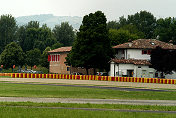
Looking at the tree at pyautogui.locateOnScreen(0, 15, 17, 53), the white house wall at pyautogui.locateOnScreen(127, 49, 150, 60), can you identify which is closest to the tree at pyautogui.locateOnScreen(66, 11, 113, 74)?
the white house wall at pyautogui.locateOnScreen(127, 49, 150, 60)

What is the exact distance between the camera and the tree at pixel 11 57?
113 meters

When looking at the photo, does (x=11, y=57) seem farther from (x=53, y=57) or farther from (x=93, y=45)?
(x=93, y=45)

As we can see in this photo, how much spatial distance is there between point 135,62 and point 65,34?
82420mm

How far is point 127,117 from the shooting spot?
53.1 feet

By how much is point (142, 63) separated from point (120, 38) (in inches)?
1220

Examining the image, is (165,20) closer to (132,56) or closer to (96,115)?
(132,56)

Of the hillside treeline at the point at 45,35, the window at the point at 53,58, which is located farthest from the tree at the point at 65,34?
the window at the point at 53,58

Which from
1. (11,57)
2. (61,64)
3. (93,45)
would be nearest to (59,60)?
(61,64)

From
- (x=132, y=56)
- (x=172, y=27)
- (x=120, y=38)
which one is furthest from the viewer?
(x=172, y=27)

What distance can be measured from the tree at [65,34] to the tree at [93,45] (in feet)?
245

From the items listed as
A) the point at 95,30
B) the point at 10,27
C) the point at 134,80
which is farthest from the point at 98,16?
the point at 10,27

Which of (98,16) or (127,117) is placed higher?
(98,16)

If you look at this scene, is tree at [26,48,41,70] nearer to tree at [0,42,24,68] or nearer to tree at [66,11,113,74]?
tree at [0,42,24,68]

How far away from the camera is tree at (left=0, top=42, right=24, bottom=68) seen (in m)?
113
